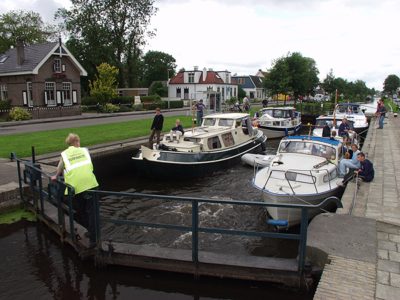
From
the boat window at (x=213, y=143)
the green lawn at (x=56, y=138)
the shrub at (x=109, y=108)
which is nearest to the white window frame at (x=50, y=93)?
the shrub at (x=109, y=108)

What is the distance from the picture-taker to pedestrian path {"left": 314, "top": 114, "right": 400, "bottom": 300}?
509 centimetres

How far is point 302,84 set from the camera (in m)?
52.9

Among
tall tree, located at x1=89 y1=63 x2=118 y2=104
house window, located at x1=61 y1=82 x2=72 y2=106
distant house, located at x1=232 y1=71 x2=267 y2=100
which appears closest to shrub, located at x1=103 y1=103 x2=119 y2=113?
tall tree, located at x1=89 y1=63 x2=118 y2=104

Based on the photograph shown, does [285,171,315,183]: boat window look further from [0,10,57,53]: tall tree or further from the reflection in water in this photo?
[0,10,57,53]: tall tree

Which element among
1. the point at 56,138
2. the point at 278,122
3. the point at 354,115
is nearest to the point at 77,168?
the point at 56,138

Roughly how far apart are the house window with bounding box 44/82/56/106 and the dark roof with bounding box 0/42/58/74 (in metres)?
2.55

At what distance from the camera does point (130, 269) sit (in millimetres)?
7289

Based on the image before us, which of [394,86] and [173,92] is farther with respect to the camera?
[394,86]

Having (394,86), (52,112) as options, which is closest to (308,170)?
(52,112)

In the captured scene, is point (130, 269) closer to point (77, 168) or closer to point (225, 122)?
point (77, 168)

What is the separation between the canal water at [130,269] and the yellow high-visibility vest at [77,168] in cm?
175

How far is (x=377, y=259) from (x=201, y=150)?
33.5 feet

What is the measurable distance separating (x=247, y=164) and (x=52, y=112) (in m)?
26.1

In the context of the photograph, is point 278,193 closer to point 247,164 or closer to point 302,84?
point 247,164
